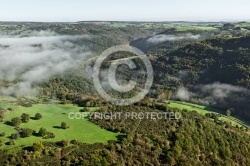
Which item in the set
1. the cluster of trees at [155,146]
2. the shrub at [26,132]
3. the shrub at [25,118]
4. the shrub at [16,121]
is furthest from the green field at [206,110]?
the shrub at [26,132]

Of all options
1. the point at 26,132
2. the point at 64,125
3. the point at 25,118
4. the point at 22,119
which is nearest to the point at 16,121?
the point at 22,119

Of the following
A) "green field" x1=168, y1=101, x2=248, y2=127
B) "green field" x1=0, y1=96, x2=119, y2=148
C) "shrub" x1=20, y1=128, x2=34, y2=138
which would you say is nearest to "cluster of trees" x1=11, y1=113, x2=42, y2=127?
"green field" x1=0, y1=96, x2=119, y2=148

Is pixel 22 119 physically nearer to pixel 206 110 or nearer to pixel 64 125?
pixel 64 125

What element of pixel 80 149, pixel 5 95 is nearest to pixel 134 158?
pixel 80 149

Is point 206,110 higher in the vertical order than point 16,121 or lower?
lower

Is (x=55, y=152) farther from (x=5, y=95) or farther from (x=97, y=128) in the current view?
(x=5, y=95)

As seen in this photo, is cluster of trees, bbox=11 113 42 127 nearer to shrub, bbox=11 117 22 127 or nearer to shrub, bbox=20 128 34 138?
shrub, bbox=11 117 22 127

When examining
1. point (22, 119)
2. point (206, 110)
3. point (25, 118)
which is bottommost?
point (206, 110)

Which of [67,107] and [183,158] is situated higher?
[67,107]
